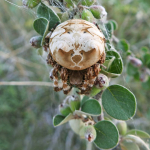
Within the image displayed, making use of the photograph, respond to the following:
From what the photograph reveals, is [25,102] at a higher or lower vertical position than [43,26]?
lower

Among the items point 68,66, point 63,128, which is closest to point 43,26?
point 68,66

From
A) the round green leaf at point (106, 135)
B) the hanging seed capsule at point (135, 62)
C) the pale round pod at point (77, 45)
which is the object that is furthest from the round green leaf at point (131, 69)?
the pale round pod at point (77, 45)

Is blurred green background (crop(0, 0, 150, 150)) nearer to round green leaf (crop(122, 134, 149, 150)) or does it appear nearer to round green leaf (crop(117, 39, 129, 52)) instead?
round green leaf (crop(117, 39, 129, 52))

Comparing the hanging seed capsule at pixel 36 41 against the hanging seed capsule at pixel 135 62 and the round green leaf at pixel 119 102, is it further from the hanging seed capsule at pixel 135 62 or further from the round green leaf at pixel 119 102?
the hanging seed capsule at pixel 135 62

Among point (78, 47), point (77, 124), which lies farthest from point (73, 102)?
point (78, 47)

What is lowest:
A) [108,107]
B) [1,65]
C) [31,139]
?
[31,139]

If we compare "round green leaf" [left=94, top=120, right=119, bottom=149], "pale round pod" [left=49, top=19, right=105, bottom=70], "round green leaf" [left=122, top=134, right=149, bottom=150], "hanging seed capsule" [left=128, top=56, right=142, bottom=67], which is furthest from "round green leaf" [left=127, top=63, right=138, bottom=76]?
"pale round pod" [left=49, top=19, right=105, bottom=70]

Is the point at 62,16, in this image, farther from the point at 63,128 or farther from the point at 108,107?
the point at 63,128
